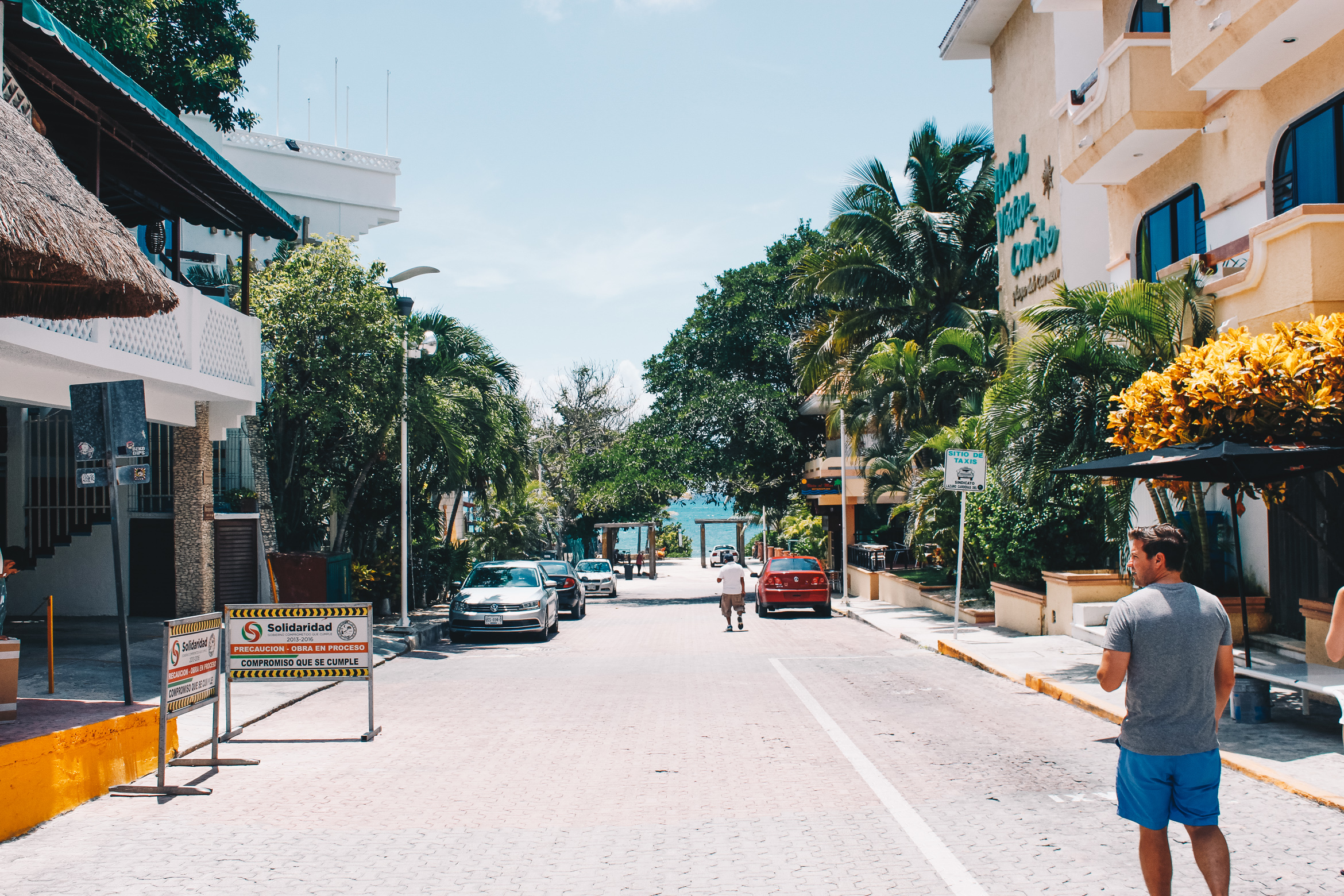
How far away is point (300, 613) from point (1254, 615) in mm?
11417

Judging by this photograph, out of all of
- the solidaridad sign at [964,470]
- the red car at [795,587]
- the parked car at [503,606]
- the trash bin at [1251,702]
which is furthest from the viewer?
the red car at [795,587]

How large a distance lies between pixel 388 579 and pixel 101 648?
8554 millimetres

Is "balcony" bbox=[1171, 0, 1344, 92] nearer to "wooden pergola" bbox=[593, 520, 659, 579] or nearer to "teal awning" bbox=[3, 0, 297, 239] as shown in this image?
Result: "teal awning" bbox=[3, 0, 297, 239]

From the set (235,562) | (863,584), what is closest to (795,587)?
(863,584)

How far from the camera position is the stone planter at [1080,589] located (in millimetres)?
16297

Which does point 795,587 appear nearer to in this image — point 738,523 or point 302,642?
point 302,642

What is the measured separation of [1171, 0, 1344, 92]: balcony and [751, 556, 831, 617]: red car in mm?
16357

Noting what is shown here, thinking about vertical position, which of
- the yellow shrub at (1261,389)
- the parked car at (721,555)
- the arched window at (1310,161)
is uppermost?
the arched window at (1310,161)

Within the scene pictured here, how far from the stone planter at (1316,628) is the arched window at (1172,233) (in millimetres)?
5719

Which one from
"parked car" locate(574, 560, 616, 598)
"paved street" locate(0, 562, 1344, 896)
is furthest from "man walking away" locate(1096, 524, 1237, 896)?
"parked car" locate(574, 560, 616, 598)

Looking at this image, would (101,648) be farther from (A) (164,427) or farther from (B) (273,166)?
(B) (273,166)

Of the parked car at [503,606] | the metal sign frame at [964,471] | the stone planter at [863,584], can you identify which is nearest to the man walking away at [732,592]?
the parked car at [503,606]

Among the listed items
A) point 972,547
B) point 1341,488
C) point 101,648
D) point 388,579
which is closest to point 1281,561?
point 1341,488

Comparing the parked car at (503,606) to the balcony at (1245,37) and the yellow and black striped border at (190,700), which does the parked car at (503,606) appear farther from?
the balcony at (1245,37)
